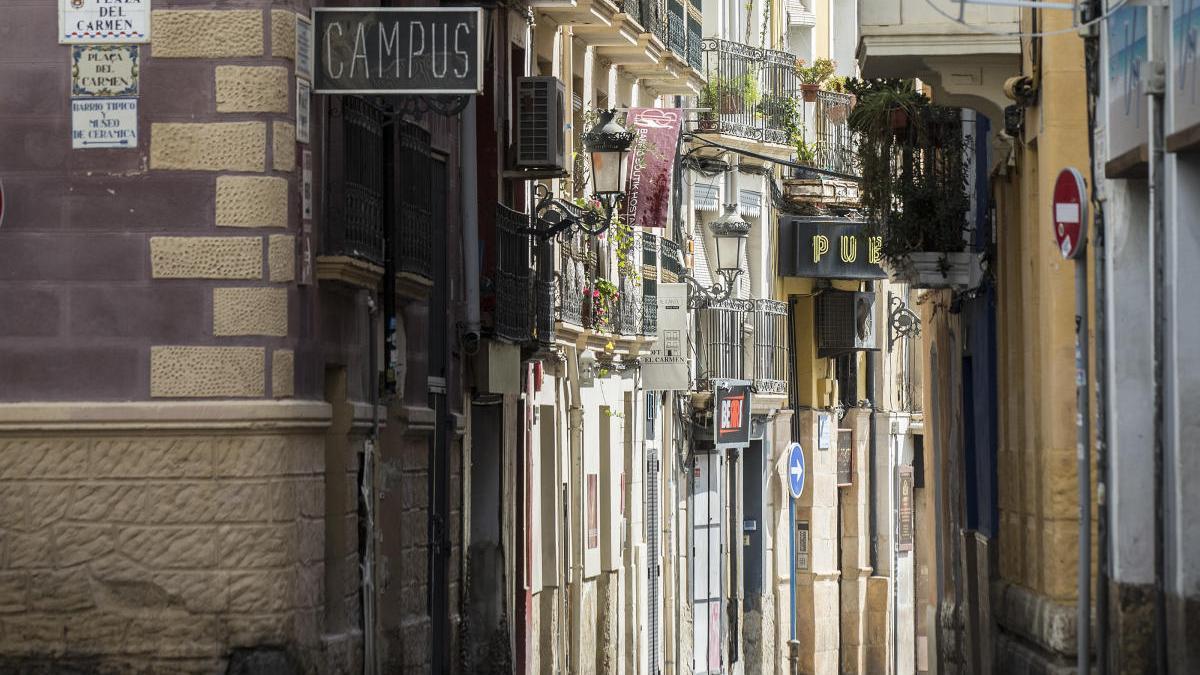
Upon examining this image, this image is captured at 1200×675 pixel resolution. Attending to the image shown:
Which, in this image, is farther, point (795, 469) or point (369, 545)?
point (795, 469)

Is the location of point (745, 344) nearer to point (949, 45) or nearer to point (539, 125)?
point (539, 125)

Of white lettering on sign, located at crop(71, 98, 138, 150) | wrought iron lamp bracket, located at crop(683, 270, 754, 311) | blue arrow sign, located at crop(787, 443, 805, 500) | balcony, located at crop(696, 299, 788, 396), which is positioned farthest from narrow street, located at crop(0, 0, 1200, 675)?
A: blue arrow sign, located at crop(787, 443, 805, 500)

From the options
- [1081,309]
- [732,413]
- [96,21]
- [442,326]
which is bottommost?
[732,413]

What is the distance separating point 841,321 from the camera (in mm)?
42062

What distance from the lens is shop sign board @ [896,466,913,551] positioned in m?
45.7

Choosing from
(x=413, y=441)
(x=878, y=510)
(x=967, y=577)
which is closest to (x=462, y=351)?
(x=413, y=441)

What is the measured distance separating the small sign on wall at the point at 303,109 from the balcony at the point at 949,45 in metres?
5.08

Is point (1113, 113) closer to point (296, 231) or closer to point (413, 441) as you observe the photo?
point (296, 231)

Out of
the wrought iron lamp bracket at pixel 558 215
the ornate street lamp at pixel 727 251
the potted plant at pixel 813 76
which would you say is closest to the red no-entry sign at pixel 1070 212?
the wrought iron lamp bracket at pixel 558 215

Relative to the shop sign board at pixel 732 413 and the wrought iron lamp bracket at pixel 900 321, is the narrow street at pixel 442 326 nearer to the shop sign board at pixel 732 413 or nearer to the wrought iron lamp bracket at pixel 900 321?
the shop sign board at pixel 732 413

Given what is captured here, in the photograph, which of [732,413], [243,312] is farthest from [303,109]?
[732,413]

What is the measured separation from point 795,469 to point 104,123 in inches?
1014

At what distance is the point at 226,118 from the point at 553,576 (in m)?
11.0

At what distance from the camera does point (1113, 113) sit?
14.3 m
